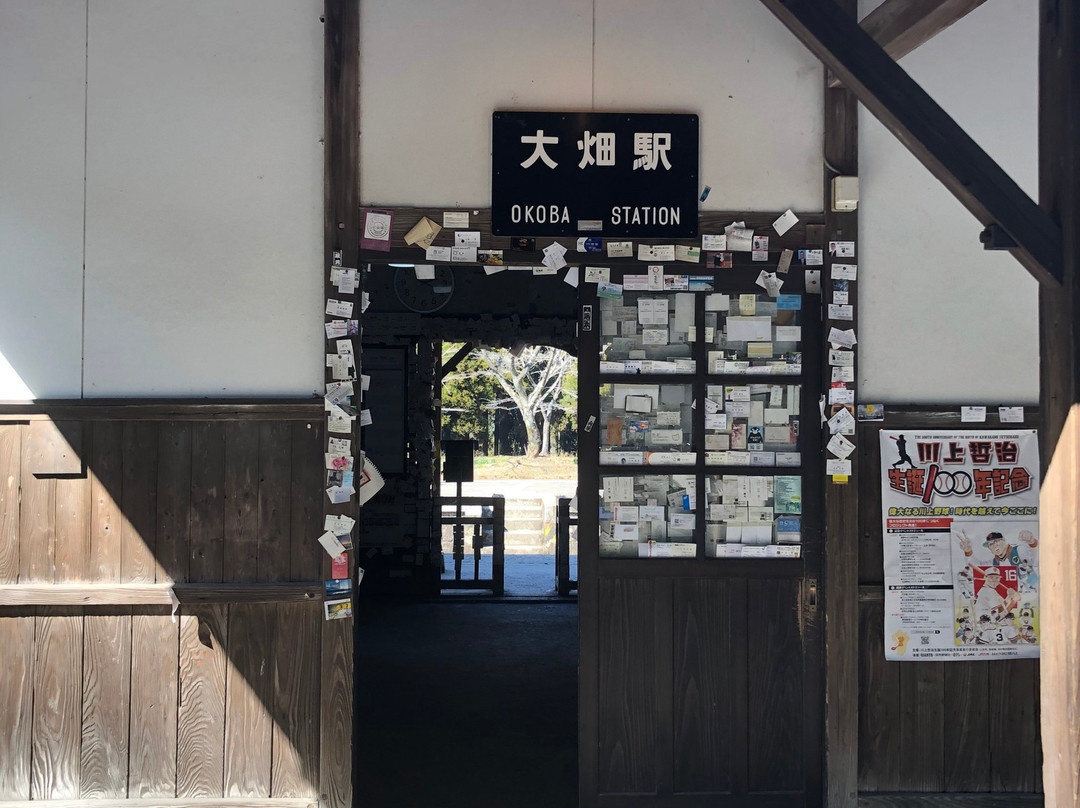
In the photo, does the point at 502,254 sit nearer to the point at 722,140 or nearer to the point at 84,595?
the point at 722,140

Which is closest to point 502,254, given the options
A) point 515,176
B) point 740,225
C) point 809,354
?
point 515,176

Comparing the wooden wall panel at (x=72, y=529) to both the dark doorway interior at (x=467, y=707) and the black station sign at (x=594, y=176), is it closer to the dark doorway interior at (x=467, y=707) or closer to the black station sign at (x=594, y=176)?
the dark doorway interior at (x=467, y=707)

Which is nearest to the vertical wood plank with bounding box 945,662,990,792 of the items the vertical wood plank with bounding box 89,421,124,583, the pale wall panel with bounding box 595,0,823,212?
the pale wall panel with bounding box 595,0,823,212

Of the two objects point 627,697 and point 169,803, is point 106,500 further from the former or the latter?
point 627,697

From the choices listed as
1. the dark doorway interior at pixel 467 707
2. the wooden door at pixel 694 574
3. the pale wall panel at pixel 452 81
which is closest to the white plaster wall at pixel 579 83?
the pale wall panel at pixel 452 81

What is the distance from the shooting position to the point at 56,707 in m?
3.45

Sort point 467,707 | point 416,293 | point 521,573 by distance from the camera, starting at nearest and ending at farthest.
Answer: point 467,707 → point 416,293 → point 521,573

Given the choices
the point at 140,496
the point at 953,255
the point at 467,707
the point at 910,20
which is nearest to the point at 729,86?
the point at 910,20

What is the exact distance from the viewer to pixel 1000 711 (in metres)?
3.58

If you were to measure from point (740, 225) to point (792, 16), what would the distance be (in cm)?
108

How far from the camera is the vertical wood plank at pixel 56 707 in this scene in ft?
11.3

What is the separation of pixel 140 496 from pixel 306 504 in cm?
68

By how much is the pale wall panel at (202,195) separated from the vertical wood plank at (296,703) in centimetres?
98

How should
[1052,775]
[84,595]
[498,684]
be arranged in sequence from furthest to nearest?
[498,684] < [84,595] < [1052,775]
